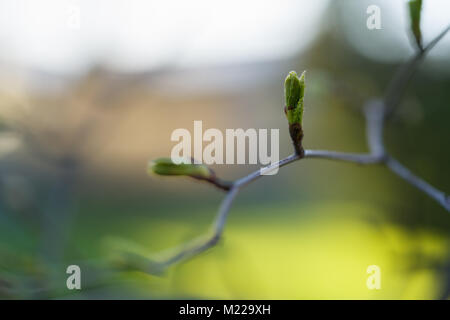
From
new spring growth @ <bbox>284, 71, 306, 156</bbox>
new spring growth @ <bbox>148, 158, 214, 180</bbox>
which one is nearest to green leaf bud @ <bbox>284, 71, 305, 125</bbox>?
new spring growth @ <bbox>284, 71, 306, 156</bbox>

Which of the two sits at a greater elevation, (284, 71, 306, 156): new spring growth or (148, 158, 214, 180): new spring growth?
(284, 71, 306, 156): new spring growth

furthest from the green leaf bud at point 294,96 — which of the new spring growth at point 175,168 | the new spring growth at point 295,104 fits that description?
the new spring growth at point 175,168

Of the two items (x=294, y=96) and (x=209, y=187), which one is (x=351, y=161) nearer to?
(x=294, y=96)

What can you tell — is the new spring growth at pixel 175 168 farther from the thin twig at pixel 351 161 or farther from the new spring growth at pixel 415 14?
the new spring growth at pixel 415 14

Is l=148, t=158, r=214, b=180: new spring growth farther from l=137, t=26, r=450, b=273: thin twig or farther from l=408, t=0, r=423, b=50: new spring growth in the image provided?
l=408, t=0, r=423, b=50: new spring growth

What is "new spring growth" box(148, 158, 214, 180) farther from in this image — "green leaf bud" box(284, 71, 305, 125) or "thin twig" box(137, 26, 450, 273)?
"green leaf bud" box(284, 71, 305, 125)
